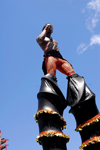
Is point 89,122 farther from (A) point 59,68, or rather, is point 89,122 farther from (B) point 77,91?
(A) point 59,68

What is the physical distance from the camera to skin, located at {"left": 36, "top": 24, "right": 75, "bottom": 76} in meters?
4.90

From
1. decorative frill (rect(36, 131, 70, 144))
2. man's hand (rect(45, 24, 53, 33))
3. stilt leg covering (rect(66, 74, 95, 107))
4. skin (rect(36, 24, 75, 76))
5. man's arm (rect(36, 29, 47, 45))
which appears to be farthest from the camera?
man's hand (rect(45, 24, 53, 33))

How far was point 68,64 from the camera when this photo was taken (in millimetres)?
5188

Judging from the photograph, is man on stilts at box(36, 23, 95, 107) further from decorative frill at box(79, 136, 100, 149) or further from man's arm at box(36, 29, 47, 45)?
decorative frill at box(79, 136, 100, 149)

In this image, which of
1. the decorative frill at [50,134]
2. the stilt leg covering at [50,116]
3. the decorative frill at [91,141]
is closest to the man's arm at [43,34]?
the stilt leg covering at [50,116]

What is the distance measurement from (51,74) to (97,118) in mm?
1576

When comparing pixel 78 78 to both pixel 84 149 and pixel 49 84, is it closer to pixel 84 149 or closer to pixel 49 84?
pixel 49 84

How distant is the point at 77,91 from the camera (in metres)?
4.32

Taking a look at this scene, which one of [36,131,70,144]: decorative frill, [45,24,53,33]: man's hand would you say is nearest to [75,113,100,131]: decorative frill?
[36,131,70,144]: decorative frill

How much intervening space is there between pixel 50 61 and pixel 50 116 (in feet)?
5.55

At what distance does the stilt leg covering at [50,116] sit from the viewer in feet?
11.6

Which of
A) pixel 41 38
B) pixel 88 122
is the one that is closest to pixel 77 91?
pixel 88 122

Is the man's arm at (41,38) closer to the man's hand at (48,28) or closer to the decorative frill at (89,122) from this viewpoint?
the man's hand at (48,28)

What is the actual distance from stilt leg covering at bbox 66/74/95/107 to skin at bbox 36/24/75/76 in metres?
0.43
